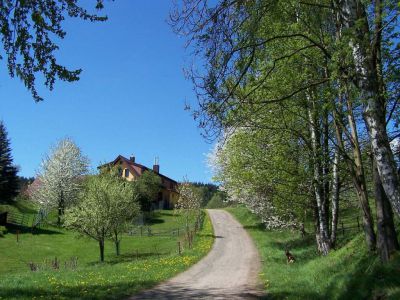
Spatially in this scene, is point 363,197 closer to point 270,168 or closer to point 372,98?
point 372,98

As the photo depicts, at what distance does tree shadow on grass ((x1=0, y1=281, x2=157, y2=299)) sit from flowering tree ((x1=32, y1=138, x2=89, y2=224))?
44.8 m

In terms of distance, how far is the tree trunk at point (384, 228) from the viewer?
941 cm

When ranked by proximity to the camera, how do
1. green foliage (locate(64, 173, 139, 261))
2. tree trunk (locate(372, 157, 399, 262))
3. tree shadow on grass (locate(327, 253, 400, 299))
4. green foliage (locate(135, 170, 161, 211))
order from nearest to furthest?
1. tree shadow on grass (locate(327, 253, 400, 299))
2. tree trunk (locate(372, 157, 399, 262))
3. green foliage (locate(64, 173, 139, 261))
4. green foliage (locate(135, 170, 161, 211))

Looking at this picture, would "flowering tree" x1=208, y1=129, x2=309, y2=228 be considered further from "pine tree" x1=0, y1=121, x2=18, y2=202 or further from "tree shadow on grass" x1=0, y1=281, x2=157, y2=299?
"pine tree" x1=0, y1=121, x2=18, y2=202

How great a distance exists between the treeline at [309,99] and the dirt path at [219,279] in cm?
362

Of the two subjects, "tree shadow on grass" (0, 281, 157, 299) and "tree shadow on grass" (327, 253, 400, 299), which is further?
"tree shadow on grass" (0, 281, 157, 299)

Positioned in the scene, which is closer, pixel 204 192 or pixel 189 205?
pixel 189 205

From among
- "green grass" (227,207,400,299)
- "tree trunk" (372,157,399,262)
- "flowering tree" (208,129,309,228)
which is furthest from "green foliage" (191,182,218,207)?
"tree trunk" (372,157,399,262)

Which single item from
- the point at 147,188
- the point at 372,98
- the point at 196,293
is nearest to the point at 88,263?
the point at 196,293

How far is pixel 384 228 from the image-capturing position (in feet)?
31.3

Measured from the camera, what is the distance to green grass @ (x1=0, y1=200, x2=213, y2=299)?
1367 centimetres

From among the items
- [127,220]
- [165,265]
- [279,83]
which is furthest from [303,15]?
[127,220]

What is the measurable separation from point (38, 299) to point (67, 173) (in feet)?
166

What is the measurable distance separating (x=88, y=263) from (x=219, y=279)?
16.3 meters
